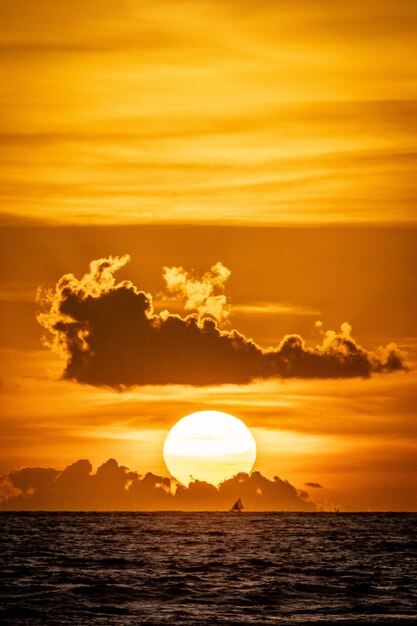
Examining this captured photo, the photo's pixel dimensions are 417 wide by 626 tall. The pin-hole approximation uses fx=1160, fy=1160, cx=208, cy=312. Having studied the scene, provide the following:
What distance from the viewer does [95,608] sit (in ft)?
207

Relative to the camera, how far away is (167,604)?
6562cm

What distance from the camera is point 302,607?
212 ft

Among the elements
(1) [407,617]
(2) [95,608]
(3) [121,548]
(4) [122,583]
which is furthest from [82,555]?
(1) [407,617]

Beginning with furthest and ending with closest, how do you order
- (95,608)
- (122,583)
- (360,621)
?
(122,583) < (95,608) < (360,621)

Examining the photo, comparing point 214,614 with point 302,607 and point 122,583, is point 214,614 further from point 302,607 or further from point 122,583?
point 122,583

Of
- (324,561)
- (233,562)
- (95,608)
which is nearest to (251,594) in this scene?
(95,608)

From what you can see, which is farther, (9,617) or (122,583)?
(122,583)

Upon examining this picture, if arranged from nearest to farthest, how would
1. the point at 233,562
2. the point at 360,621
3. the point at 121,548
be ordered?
the point at 360,621
the point at 233,562
the point at 121,548

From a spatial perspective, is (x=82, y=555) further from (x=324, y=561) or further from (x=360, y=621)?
(x=360, y=621)

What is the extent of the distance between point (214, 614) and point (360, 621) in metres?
7.92

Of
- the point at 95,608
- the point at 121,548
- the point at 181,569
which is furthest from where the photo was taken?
the point at 121,548

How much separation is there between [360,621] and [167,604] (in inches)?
502

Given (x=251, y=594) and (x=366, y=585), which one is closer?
(x=251, y=594)

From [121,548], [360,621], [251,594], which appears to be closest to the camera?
[360,621]
